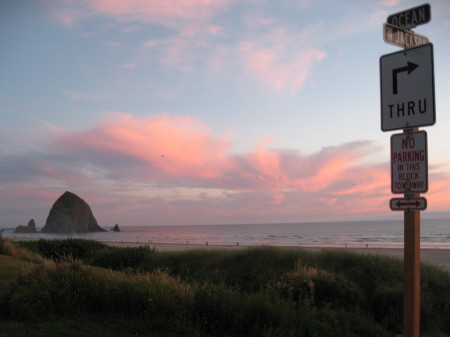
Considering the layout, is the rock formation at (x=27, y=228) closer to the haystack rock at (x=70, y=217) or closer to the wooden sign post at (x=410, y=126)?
the haystack rock at (x=70, y=217)

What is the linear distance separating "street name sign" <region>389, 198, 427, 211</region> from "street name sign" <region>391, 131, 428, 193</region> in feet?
0.28

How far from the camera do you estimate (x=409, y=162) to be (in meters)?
4.02

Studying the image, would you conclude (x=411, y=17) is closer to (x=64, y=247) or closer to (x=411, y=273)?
(x=411, y=273)

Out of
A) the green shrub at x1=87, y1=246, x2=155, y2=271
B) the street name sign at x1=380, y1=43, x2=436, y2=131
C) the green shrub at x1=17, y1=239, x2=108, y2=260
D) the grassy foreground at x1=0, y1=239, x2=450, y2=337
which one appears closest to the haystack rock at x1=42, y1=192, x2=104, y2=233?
the green shrub at x1=17, y1=239, x2=108, y2=260

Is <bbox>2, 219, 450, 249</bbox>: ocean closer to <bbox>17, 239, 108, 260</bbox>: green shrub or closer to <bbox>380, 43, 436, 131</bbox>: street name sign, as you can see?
<bbox>17, 239, 108, 260</bbox>: green shrub

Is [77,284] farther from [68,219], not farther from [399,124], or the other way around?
[68,219]

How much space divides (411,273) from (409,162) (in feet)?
3.48

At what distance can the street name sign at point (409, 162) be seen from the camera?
3945 millimetres

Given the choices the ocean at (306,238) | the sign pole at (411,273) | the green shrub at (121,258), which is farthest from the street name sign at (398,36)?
the ocean at (306,238)

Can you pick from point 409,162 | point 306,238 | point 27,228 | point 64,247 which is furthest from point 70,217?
point 409,162

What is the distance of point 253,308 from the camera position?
266 inches

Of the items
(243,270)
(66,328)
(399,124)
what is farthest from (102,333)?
(243,270)

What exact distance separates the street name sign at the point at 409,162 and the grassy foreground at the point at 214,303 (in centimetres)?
316

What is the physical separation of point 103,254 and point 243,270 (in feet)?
23.1
